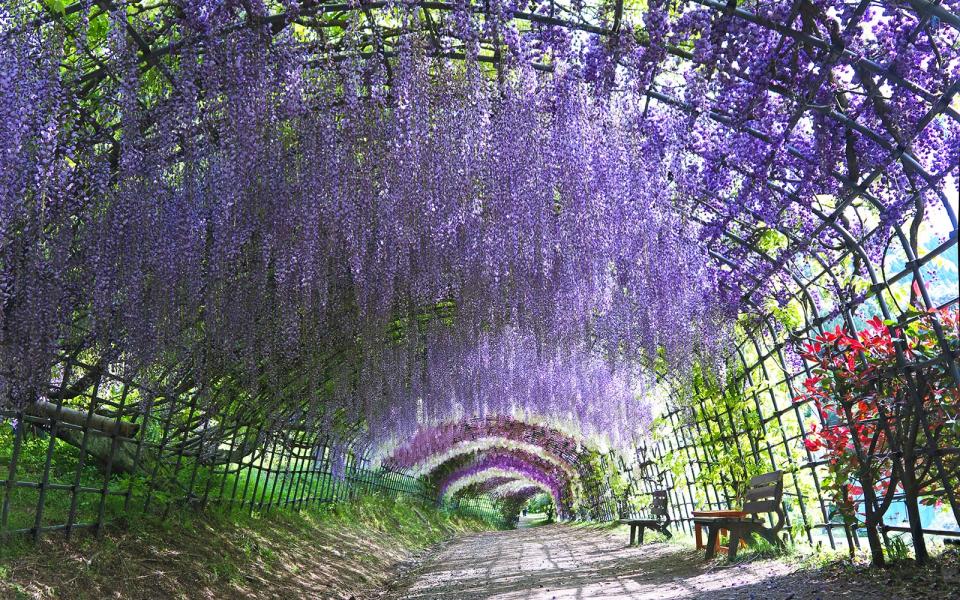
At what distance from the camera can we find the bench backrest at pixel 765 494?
26.3 feet

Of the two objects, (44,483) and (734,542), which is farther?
(734,542)

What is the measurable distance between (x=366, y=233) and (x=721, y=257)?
15.8ft

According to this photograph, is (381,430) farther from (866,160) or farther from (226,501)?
(866,160)

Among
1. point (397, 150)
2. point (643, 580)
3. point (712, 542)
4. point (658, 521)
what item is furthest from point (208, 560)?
point (658, 521)

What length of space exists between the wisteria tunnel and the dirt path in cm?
13

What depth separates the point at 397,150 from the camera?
4961 mm

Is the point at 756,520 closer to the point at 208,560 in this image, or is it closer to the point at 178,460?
the point at 208,560

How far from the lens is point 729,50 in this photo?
16.3ft

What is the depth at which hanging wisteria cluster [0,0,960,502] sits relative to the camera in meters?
4.68

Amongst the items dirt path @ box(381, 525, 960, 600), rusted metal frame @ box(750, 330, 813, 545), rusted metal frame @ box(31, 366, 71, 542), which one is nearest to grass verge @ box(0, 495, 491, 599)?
rusted metal frame @ box(31, 366, 71, 542)

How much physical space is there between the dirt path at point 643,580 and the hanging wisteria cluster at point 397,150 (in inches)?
108

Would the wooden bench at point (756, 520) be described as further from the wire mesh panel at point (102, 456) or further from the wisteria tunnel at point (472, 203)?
the wire mesh panel at point (102, 456)

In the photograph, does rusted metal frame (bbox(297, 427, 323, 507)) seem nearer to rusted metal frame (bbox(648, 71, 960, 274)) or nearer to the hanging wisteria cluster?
the hanging wisteria cluster

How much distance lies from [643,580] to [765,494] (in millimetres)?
1643
